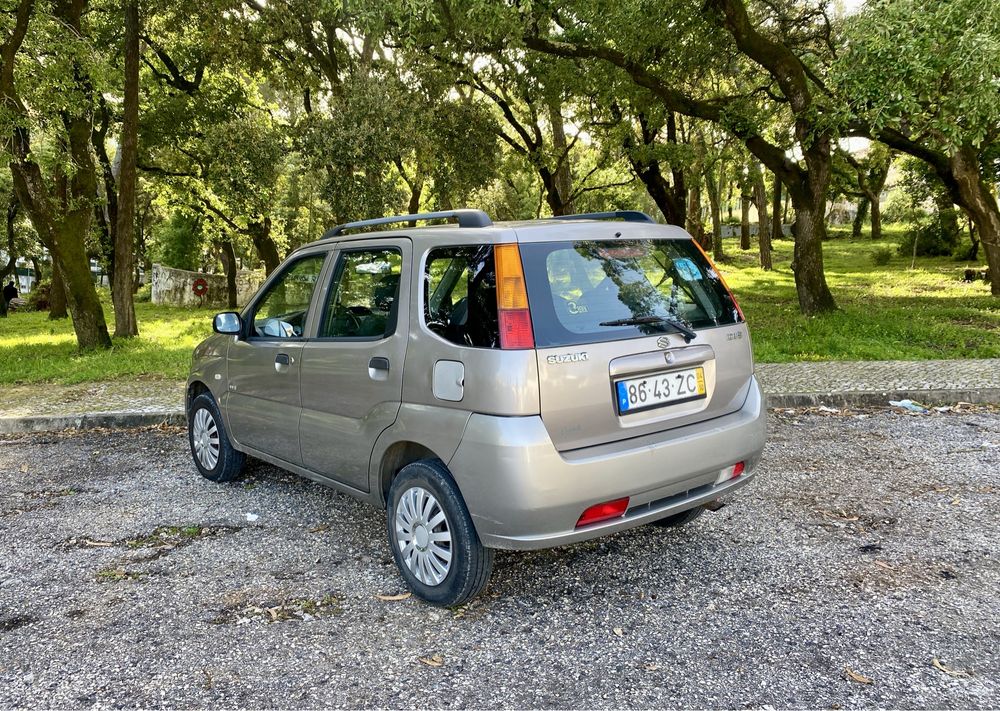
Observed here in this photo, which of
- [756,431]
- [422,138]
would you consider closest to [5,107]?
[422,138]

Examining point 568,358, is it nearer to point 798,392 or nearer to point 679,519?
point 679,519

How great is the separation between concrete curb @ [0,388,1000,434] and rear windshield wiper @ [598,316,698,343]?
4.26 metres

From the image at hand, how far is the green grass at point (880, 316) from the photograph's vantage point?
9.52m

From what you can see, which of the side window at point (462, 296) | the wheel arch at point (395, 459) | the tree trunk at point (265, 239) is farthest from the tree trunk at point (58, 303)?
the side window at point (462, 296)

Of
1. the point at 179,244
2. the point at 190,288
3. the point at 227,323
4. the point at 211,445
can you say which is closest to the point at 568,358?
the point at 227,323

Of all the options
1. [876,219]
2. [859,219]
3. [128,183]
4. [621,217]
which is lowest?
[621,217]

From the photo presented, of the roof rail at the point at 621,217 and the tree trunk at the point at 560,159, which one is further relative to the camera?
the tree trunk at the point at 560,159

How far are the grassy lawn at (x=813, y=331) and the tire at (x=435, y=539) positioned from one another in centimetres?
703

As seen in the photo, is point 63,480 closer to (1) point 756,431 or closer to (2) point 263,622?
(2) point 263,622

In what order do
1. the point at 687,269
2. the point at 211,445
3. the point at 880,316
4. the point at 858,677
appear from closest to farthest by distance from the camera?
the point at 858,677 → the point at 687,269 → the point at 211,445 → the point at 880,316

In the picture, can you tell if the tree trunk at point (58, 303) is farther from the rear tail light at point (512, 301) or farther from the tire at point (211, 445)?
the rear tail light at point (512, 301)

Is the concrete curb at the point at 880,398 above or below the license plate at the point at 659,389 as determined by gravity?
below

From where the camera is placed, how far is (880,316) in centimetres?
1217

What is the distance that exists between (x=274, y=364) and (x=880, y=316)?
11.1m
